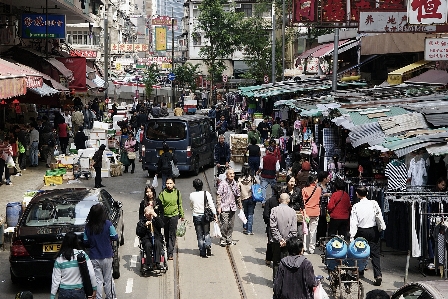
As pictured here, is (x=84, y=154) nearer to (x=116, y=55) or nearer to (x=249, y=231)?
(x=249, y=231)

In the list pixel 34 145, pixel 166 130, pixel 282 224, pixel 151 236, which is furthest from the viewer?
pixel 34 145

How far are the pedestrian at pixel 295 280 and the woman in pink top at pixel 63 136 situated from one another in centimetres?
2204

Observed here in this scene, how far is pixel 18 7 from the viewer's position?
35.4 metres

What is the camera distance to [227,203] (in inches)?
603

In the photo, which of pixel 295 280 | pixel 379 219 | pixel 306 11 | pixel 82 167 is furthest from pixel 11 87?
pixel 295 280

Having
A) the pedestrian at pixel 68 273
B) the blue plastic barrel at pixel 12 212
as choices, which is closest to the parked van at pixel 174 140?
the blue plastic barrel at pixel 12 212

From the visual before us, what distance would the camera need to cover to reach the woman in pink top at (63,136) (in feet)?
98.2

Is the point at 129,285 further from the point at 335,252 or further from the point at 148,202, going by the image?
the point at 335,252

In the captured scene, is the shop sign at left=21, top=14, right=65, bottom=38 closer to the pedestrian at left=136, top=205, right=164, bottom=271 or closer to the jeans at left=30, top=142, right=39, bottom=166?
the jeans at left=30, top=142, right=39, bottom=166

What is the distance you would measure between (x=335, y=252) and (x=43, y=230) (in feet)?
14.5

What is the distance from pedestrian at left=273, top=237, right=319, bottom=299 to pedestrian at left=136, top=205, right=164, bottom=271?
4740 mm

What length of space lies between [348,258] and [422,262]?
1.87m

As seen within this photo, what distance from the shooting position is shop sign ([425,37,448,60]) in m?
19.4

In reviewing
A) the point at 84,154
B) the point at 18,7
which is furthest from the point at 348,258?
the point at 18,7
